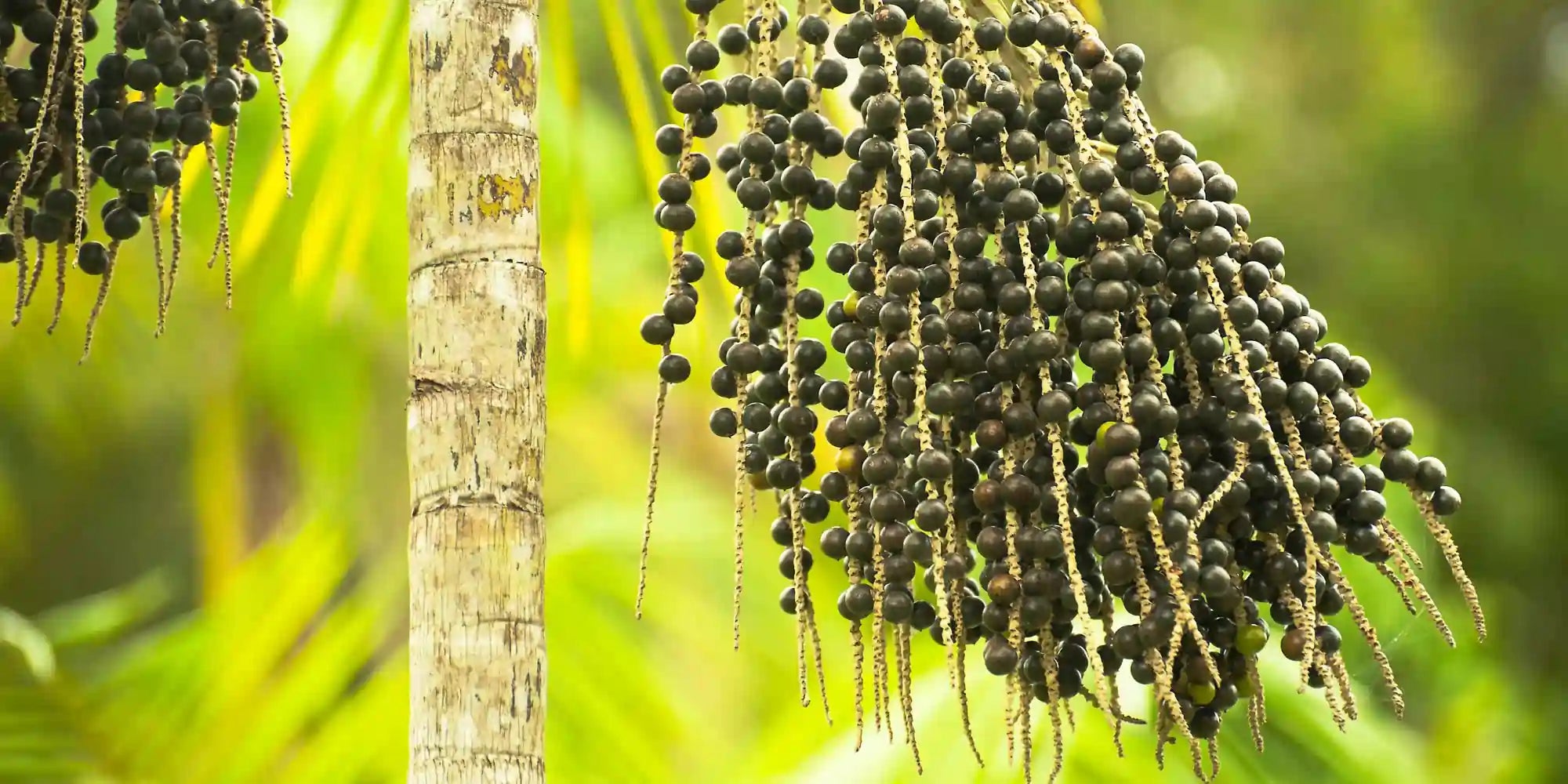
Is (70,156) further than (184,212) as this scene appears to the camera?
No

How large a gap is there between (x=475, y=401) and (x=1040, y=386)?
31cm

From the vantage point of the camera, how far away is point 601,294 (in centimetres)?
242

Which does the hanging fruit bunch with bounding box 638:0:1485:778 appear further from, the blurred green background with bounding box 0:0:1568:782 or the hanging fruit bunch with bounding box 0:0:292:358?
the blurred green background with bounding box 0:0:1568:782

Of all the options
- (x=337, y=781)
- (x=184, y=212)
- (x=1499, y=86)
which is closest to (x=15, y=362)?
(x=184, y=212)

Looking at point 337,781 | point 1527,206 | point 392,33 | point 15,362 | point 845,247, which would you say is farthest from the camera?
point 1527,206

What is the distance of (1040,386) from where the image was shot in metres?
0.79

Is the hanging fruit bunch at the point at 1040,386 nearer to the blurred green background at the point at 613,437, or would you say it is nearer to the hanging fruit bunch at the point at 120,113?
the hanging fruit bunch at the point at 120,113

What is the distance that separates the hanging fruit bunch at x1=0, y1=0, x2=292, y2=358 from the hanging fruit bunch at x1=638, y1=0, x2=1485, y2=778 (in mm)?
303

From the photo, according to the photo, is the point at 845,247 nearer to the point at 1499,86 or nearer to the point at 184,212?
the point at 184,212

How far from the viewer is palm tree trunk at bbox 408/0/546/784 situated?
2.55 ft

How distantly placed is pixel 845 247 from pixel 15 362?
2.33 metres

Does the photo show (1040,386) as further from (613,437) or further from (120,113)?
(613,437)

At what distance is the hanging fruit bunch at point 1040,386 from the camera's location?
762 mm

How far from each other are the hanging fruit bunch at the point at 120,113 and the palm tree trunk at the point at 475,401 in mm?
154
